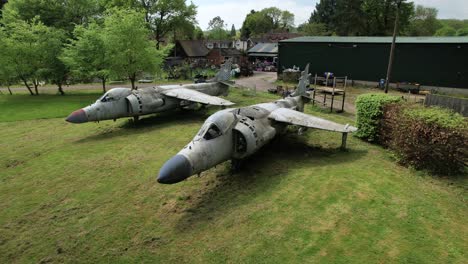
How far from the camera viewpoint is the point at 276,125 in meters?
16.7

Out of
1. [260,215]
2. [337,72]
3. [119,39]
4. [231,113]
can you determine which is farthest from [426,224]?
[337,72]

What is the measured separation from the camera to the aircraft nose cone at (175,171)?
10344 mm

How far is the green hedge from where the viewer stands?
17266 millimetres

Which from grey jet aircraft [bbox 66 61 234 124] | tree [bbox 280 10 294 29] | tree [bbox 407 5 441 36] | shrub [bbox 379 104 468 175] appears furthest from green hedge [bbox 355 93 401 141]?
tree [bbox 280 10 294 29]

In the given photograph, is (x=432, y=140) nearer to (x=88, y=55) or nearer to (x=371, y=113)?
(x=371, y=113)

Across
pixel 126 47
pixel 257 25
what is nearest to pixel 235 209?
pixel 126 47

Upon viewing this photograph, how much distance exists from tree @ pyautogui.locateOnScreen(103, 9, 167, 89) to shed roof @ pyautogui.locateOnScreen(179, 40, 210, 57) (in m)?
41.3

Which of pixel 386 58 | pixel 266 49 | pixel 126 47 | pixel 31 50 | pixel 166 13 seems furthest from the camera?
pixel 266 49

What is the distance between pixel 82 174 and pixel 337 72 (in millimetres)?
40938

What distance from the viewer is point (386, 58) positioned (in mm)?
41188

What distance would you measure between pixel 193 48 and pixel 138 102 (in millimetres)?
57881

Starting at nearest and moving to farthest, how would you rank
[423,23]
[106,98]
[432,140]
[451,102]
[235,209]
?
[235,209] < [432,140] < [106,98] < [451,102] < [423,23]

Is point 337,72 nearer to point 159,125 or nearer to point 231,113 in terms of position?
point 159,125

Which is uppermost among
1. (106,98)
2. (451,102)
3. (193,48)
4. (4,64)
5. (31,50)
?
(193,48)
